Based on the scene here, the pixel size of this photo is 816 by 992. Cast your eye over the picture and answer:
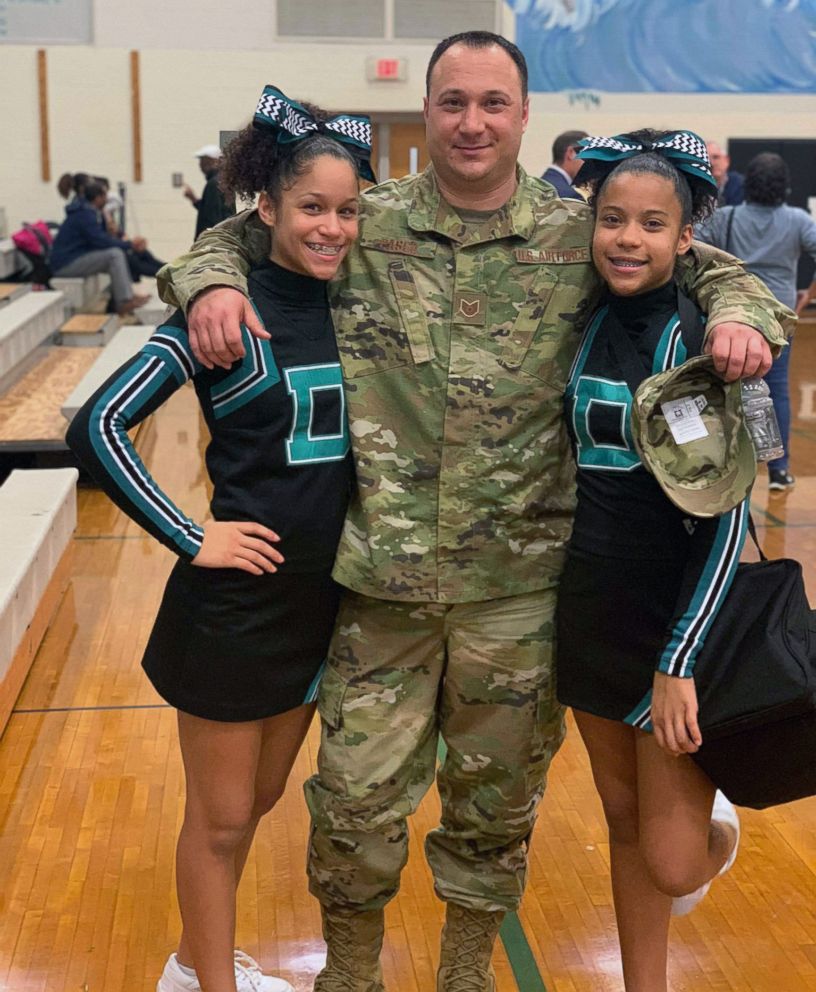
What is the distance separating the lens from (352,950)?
2.25 metres

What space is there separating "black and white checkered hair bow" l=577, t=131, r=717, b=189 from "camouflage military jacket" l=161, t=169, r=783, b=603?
14cm

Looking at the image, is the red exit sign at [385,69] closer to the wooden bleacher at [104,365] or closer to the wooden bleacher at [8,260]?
the wooden bleacher at [8,260]

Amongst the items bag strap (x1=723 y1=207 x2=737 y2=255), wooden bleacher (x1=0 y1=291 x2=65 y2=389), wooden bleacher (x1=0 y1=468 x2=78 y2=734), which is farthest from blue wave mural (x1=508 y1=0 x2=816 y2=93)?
wooden bleacher (x1=0 y1=468 x2=78 y2=734)

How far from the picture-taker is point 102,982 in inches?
93.4

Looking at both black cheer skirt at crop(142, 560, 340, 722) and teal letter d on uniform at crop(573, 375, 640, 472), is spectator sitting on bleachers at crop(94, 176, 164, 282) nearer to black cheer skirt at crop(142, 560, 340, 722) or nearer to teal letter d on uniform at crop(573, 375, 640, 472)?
black cheer skirt at crop(142, 560, 340, 722)

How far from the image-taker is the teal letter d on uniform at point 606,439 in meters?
1.89

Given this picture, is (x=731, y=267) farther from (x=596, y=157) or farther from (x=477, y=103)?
(x=477, y=103)

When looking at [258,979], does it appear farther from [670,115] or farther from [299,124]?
[670,115]

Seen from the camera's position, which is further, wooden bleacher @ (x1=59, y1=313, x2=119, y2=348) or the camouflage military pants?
wooden bleacher @ (x1=59, y1=313, x2=119, y2=348)

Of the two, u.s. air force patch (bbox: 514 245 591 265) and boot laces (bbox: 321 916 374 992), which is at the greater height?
u.s. air force patch (bbox: 514 245 591 265)

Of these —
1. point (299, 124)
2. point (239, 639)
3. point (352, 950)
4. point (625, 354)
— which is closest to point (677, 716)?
point (625, 354)

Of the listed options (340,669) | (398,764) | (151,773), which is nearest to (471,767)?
(398,764)

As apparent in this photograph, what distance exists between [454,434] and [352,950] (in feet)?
3.26

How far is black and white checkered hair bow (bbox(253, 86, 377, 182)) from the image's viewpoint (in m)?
1.93
